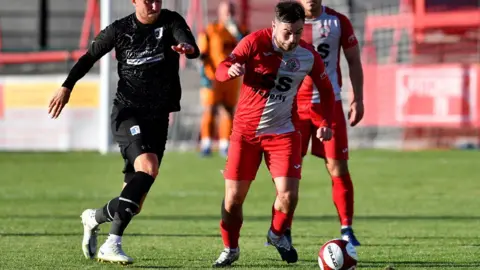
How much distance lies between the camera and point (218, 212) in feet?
40.7

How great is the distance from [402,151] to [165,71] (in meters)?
13.5

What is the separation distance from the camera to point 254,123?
832cm

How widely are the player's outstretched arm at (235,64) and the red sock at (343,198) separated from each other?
6.33 ft

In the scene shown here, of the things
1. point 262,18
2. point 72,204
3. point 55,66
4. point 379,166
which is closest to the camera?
point 72,204

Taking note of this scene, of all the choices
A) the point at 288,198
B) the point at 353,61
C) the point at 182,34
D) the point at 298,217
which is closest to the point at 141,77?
the point at 182,34

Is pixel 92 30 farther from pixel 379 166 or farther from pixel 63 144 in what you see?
pixel 379 166

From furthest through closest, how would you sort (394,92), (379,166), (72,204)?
(394,92)
(379,166)
(72,204)

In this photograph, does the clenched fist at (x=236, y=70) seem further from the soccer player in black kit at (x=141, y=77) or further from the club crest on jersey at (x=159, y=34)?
the club crest on jersey at (x=159, y=34)

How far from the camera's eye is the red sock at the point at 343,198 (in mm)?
9609

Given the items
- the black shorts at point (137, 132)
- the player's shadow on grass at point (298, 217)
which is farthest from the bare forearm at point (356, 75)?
the player's shadow on grass at point (298, 217)

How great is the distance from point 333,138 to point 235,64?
7.02ft

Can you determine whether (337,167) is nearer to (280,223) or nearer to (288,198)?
(280,223)

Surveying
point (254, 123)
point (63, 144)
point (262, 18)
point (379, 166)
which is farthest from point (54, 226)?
point (262, 18)

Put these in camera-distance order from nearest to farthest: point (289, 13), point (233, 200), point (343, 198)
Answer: point (289, 13) < point (233, 200) < point (343, 198)
